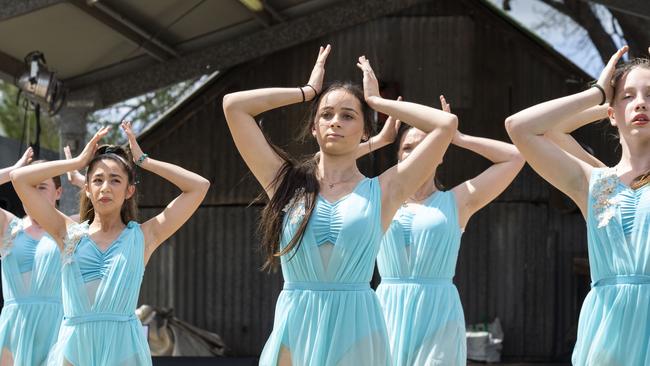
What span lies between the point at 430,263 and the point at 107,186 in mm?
1491

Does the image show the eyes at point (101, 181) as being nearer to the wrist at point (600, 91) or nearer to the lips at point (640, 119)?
the wrist at point (600, 91)

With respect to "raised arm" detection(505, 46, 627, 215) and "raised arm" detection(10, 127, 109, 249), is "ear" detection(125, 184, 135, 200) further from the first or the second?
"raised arm" detection(505, 46, 627, 215)

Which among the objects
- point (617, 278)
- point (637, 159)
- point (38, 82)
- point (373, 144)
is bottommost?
point (617, 278)

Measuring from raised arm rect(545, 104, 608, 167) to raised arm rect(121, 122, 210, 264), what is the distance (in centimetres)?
166

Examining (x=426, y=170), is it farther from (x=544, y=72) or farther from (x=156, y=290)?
(x=156, y=290)

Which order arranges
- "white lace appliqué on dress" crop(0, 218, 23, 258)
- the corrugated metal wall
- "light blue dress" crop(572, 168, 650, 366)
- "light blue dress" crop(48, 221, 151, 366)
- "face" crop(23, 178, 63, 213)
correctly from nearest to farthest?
"light blue dress" crop(572, 168, 650, 366), "light blue dress" crop(48, 221, 151, 366), "white lace appliqué on dress" crop(0, 218, 23, 258), "face" crop(23, 178, 63, 213), the corrugated metal wall

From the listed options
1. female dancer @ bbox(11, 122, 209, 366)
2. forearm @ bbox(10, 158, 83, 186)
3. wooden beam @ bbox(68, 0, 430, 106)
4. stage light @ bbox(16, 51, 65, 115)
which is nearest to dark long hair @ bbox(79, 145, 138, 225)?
female dancer @ bbox(11, 122, 209, 366)

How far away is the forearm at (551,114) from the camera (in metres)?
3.60

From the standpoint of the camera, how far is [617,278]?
3.48 m

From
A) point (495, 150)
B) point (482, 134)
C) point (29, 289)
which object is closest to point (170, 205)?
point (29, 289)

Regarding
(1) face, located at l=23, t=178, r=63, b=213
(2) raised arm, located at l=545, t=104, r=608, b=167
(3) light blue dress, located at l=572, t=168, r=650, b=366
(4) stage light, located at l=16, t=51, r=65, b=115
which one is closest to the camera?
(3) light blue dress, located at l=572, t=168, r=650, b=366

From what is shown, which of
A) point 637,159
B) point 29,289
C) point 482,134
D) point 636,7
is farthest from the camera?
point 482,134

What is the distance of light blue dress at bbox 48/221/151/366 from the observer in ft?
15.4

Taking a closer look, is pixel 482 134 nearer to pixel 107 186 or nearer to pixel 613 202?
pixel 107 186
